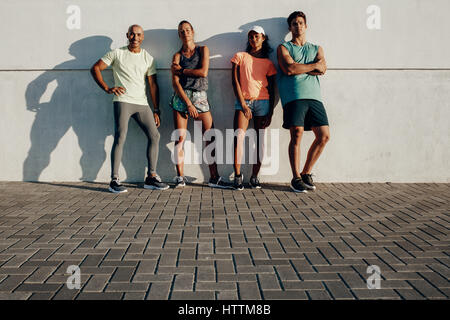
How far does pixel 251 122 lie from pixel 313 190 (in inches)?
56.4

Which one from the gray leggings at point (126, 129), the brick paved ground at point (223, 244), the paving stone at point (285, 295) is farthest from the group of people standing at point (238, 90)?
the paving stone at point (285, 295)

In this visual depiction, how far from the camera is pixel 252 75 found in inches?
212

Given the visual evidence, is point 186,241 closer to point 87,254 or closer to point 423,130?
point 87,254

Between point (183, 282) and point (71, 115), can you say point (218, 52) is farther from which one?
point (183, 282)

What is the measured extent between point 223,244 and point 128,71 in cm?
321

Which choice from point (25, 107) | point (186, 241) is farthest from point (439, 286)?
point (25, 107)

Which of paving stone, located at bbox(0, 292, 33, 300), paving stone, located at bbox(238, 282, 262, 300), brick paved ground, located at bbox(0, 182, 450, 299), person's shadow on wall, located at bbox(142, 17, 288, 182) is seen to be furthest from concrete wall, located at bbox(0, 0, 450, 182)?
paving stone, located at bbox(0, 292, 33, 300)

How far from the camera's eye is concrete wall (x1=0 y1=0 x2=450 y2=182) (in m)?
5.72

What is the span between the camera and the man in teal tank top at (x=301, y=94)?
17.2 ft

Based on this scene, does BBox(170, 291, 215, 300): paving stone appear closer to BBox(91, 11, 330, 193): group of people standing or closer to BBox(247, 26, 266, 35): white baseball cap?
BBox(91, 11, 330, 193): group of people standing

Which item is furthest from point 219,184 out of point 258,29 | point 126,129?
point 258,29
